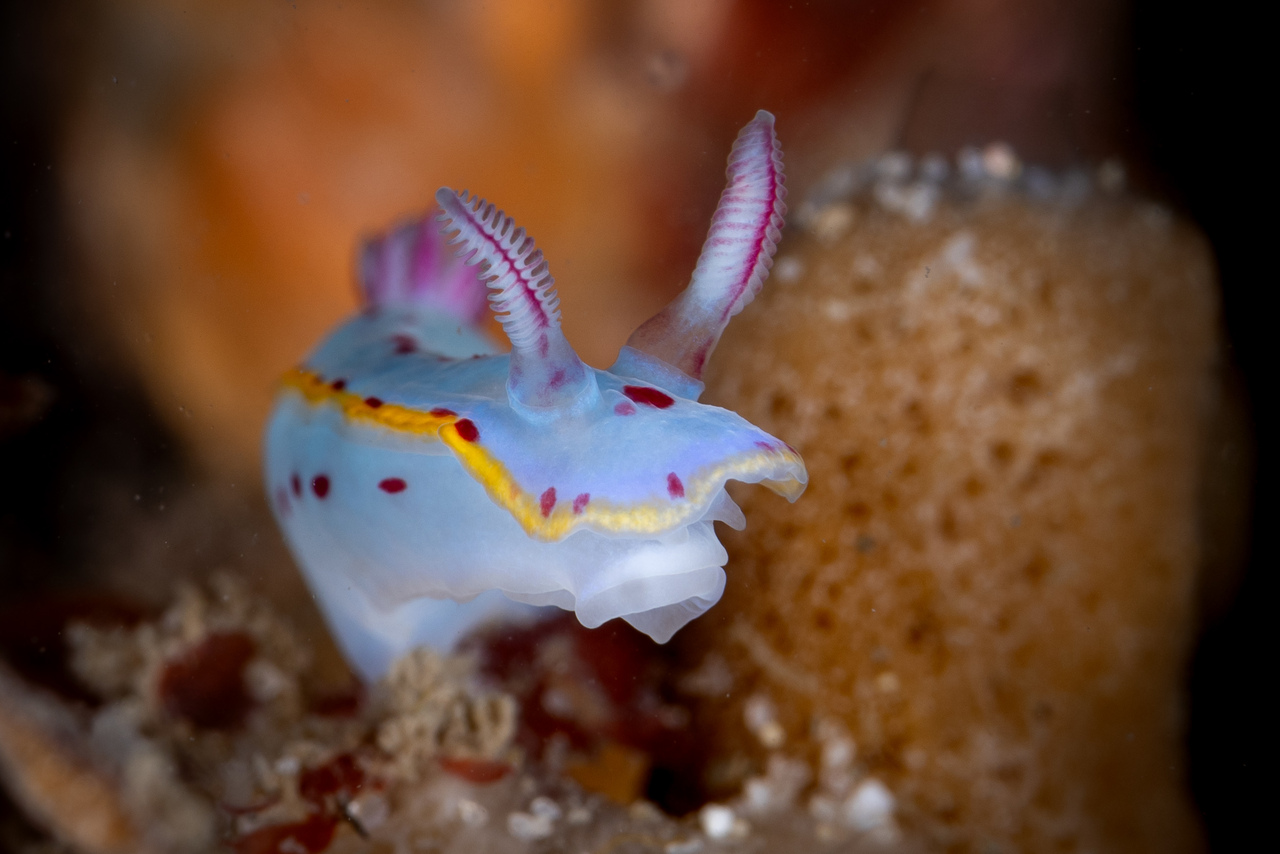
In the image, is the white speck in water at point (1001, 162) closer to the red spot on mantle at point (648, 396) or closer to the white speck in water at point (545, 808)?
the red spot on mantle at point (648, 396)

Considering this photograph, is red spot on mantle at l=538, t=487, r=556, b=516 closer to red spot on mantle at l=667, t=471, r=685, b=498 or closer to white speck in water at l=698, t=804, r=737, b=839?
red spot on mantle at l=667, t=471, r=685, b=498

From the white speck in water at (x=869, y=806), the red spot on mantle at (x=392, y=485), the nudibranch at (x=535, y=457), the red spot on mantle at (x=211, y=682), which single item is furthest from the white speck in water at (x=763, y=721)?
the red spot on mantle at (x=211, y=682)

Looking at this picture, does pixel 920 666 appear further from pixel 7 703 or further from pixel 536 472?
pixel 7 703

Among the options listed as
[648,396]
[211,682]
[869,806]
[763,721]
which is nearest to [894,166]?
[648,396]

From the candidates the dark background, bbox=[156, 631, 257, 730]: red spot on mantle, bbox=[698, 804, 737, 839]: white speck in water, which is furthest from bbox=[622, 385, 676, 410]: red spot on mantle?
the dark background

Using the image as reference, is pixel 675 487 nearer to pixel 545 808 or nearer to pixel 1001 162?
pixel 545 808

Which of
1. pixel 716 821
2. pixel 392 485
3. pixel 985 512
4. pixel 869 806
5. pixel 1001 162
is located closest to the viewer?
pixel 392 485
